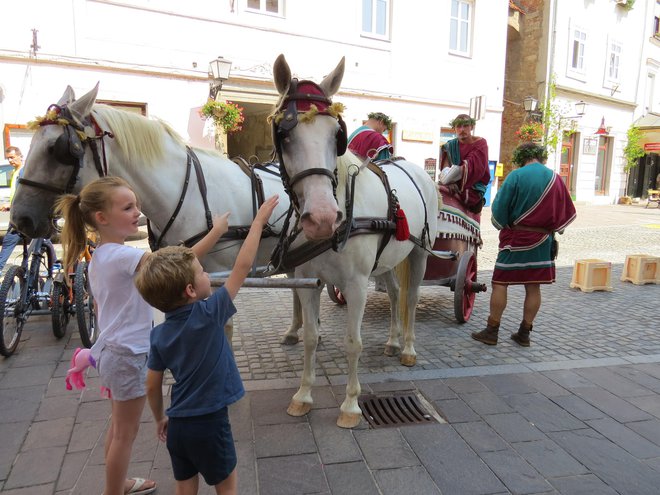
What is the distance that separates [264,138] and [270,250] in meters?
11.4

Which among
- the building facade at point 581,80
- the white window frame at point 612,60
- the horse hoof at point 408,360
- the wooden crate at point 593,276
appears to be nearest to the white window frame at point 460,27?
the building facade at point 581,80

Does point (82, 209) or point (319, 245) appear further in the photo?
point (319, 245)

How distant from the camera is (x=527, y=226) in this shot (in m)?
4.43

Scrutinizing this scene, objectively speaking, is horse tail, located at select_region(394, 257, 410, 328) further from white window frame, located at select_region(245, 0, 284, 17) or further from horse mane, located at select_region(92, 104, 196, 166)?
white window frame, located at select_region(245, 0, 284, 17)

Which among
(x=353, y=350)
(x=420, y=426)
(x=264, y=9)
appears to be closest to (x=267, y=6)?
(x=264, y=9)

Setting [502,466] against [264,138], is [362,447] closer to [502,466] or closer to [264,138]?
[502,466]

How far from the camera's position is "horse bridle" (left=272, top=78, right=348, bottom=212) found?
2.35 metres

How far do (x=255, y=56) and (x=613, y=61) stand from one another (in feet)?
64.9

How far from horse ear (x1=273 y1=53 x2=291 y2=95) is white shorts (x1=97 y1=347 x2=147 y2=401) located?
1.53 m

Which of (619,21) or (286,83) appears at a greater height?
(619,21)

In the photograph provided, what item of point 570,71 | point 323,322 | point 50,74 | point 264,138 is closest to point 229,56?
point 264,138

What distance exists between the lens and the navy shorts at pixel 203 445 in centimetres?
179

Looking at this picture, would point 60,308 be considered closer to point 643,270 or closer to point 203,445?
point 203,445

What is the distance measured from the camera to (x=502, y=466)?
262 centimetres
